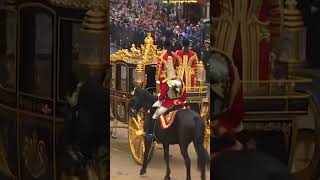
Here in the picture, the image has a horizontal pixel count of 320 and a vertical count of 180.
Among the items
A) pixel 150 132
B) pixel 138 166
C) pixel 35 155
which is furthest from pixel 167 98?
pixel 35 155

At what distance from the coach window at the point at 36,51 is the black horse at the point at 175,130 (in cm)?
89

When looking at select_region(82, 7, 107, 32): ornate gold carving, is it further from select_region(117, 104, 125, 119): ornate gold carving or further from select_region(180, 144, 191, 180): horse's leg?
select_region(180, 144, 191, 180): horse's leg

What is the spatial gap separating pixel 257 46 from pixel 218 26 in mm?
167

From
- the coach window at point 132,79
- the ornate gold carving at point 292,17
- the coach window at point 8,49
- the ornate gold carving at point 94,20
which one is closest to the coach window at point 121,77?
the coach window at point 132,79

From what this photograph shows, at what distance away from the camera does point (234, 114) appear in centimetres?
220

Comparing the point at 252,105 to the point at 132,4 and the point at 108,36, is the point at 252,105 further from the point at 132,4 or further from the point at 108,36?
the point at 132,4

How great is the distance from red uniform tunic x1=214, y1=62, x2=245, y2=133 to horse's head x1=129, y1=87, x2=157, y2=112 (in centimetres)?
104

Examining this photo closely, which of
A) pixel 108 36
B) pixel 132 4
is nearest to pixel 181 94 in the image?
pixel 132 4

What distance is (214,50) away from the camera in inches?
86.9

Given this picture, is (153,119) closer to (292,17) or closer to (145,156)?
(145,156)

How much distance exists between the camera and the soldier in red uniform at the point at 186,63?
309 centimetres

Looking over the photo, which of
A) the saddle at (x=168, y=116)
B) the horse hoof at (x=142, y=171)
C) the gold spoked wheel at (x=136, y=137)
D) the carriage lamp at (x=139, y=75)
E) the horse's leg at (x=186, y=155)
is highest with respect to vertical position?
the carriage lamp at (x=139, y=75)

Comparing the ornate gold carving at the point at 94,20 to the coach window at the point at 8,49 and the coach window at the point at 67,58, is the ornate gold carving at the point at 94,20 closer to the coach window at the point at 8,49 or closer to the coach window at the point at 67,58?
the coach window at the point at 67,58

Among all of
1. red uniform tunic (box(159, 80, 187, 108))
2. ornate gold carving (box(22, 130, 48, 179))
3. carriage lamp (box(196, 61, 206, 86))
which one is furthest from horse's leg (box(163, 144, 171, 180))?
ornate gold carving (box(22, 130, 48, 179))
